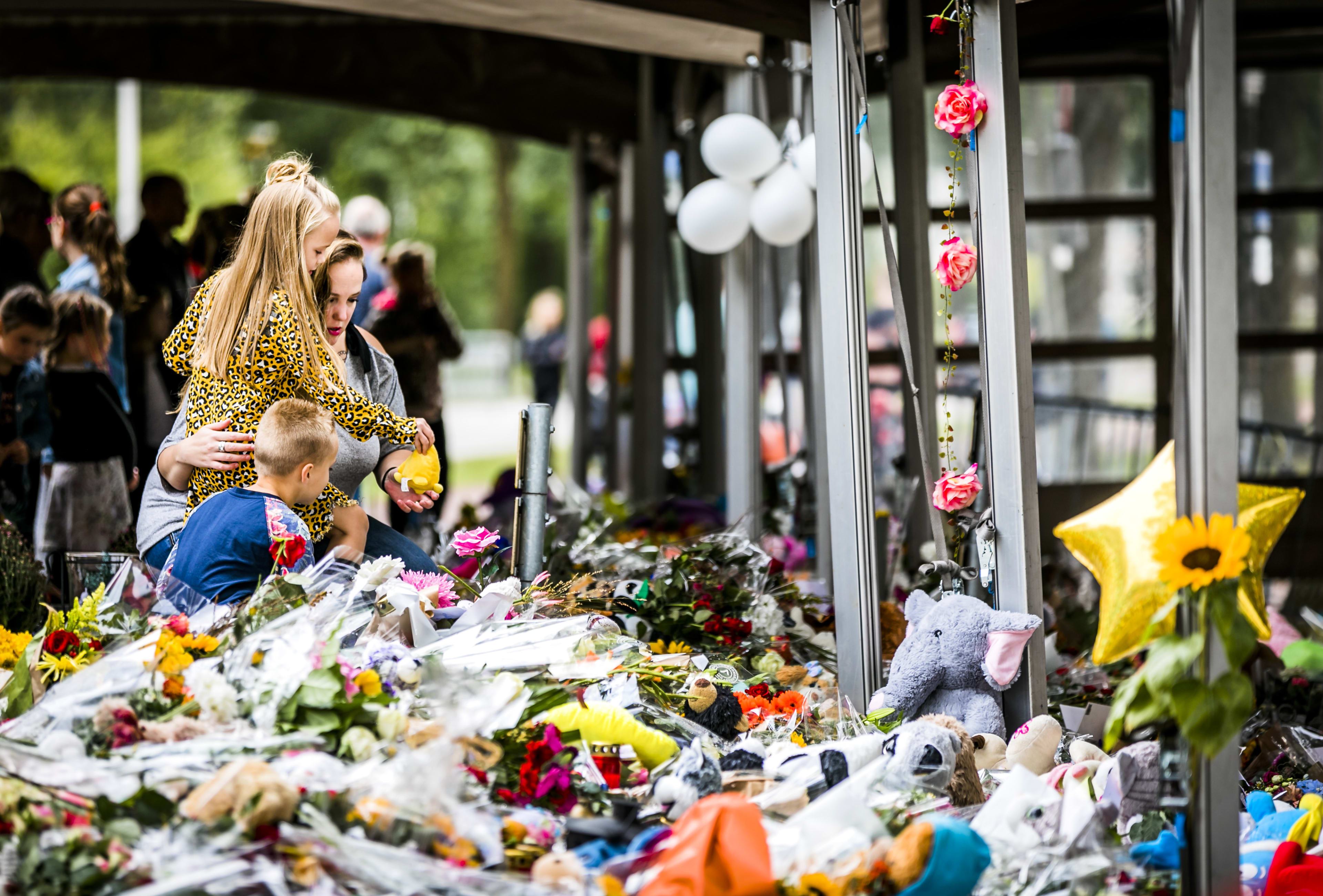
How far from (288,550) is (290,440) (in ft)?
0.94

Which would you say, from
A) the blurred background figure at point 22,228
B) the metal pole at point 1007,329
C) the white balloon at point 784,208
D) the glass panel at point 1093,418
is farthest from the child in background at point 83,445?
the glass panel at point 1093,418

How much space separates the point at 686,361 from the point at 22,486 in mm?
3761

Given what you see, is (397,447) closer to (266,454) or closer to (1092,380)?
(266,454)

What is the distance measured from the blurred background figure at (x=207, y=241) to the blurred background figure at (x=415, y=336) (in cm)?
72

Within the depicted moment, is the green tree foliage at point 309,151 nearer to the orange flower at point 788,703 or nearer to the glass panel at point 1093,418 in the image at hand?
the glass panel at point 1093,418

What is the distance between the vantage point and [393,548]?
11.4ft

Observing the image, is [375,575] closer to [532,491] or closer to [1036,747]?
[532,491]

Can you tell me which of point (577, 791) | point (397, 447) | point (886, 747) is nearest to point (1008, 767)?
point (886, 747)

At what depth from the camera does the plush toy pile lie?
202cm

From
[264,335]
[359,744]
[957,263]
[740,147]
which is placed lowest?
[359,744]

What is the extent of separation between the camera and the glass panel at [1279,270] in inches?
272

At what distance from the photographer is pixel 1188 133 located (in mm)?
2248

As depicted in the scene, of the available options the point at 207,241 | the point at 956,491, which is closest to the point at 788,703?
the point at 956,491

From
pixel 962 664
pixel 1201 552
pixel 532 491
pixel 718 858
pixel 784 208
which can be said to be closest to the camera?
pixel 718 858
